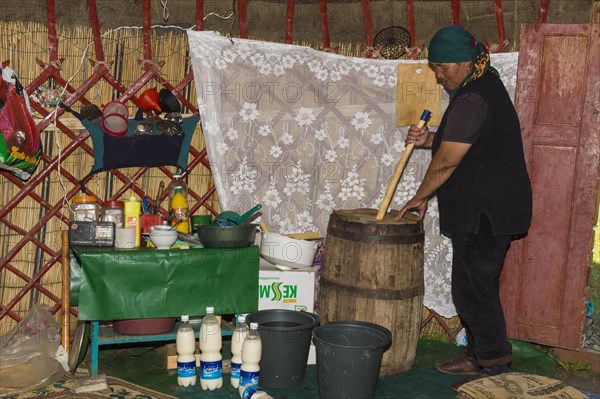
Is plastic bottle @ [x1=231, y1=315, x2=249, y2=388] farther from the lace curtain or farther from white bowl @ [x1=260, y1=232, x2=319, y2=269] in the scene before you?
the lace curtain

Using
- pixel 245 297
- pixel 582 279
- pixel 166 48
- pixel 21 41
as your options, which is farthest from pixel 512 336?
pixel 21 41

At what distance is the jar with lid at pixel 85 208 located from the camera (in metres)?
3.42

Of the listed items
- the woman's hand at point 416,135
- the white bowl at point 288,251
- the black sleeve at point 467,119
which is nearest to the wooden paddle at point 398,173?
the woman's hand at point 416,135

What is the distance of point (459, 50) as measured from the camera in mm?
3066

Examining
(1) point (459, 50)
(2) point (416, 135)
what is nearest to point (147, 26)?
(2) point (416, 135)

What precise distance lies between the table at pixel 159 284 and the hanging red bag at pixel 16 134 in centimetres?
54

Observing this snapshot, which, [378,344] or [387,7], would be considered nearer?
[378,344]

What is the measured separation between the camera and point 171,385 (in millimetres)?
3217

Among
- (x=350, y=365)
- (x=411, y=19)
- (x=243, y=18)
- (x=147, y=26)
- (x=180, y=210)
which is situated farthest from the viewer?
(x=411, y=19)

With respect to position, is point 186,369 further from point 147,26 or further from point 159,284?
point 147,26

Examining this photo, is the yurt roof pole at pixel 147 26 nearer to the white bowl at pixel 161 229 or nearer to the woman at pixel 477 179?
the white bowl at pixel 161 229

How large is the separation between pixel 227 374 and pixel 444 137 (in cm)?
151

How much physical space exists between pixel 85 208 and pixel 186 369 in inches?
37.2

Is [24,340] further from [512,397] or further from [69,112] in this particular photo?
[512,397]
